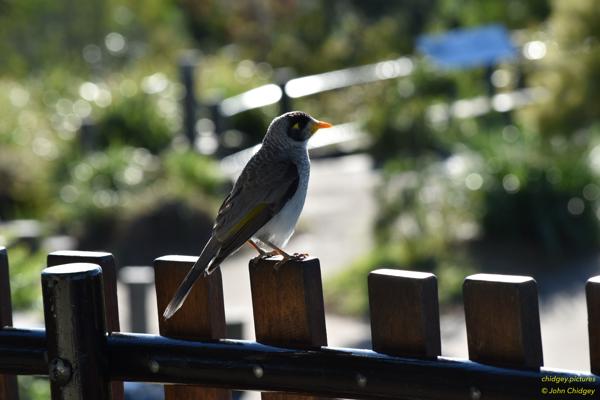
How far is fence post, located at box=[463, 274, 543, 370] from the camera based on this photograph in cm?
226

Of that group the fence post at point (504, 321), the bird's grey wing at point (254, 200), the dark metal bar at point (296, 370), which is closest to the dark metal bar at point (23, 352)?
the dark metal bar at point (296, 370)

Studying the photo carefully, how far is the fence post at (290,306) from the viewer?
2482 mm

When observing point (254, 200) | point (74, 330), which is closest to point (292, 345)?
point (74, 330)

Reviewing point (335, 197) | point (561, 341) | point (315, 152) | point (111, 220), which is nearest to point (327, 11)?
point (315, 152)

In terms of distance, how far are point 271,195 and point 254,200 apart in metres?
0.09

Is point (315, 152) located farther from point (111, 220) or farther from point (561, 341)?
point (561, 341)

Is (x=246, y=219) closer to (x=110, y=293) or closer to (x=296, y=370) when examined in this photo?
(x=110, y=293)

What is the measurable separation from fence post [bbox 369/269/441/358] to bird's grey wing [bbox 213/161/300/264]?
80 cm

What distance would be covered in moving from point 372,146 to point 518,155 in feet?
6.78

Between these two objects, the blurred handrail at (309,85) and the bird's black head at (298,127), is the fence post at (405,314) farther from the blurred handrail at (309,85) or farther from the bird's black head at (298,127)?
the blurred handrail at (309,85)

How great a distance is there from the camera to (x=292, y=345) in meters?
2.49

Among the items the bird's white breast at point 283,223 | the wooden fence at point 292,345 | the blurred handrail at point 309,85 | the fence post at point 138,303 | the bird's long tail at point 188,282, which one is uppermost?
the blurred handrail at point 309,85

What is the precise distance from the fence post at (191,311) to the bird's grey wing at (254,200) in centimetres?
43

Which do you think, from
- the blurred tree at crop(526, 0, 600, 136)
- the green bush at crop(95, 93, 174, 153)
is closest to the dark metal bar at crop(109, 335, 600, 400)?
the blurred tree at crop(526, 0, 600, 136)
